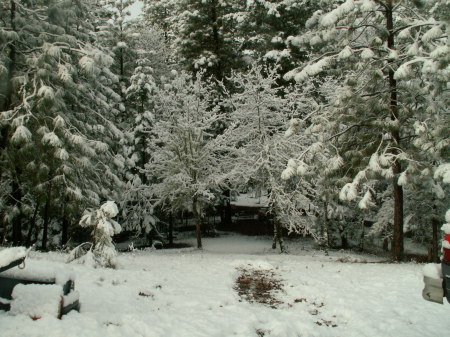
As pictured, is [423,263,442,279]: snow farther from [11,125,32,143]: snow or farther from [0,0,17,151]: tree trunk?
[0,0,17,151]: tree trunk

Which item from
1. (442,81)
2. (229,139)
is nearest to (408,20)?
(442,81)

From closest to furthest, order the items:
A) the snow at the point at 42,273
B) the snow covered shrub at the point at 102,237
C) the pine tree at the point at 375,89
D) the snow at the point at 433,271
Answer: the snow at the point at 433,271, the snow at the point at 42,273, the snow covered shrub at the point at 102,237, the pine tree at the point at 375,89

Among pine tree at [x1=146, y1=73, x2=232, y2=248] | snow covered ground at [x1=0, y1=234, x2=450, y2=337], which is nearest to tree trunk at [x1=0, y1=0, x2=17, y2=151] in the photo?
snow covered ground at [x1=0, y1=234, x2=450, y2=337]

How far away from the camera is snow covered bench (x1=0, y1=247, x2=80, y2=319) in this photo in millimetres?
5578

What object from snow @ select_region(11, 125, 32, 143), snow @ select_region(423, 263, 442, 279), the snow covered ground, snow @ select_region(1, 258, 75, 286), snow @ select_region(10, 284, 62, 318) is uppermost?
snow @ select_region(11, 125, 32, 143)

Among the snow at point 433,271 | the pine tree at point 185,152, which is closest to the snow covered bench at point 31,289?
the snow at point 433,271

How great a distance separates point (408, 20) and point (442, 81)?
9.53ft

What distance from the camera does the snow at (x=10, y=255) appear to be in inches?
208

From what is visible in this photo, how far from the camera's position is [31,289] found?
18.7 feet

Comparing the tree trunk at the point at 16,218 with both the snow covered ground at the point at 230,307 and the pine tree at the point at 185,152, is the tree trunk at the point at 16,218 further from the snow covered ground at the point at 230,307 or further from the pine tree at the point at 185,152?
the pine tree at the point at 185,152

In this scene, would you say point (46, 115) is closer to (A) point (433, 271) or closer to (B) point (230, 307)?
(B) point (230, 307)

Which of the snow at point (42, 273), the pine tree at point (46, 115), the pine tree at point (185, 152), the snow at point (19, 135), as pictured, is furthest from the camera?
the pine tree at point (185, 152)

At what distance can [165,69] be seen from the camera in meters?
28.9

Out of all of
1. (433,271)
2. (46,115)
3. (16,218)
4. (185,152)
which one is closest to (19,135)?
(46,115)
